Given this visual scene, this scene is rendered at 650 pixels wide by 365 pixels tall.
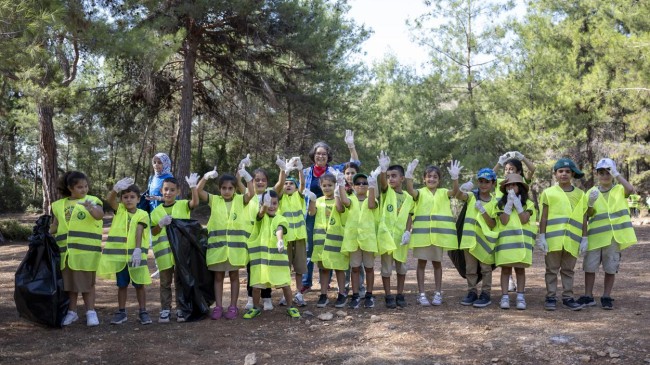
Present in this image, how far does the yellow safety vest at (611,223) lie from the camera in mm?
6207

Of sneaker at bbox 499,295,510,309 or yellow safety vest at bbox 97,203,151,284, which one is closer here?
yellow safety vest at bbox 97,203,151,284

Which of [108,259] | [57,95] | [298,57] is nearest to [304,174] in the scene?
[108,259]

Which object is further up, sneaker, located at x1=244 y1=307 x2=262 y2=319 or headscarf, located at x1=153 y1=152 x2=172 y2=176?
headscarf, located at x1=153 y1=152 x2=172 y2=176

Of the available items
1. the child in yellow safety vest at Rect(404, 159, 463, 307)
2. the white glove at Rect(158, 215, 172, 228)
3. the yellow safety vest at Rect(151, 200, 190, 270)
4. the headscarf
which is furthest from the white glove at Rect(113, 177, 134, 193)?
the child in yellow safety vest at Rect(404, 159, 463, 307)

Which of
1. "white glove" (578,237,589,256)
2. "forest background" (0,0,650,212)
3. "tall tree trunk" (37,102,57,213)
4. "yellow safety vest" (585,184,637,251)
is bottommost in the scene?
"white glove" (578,237,589,256)

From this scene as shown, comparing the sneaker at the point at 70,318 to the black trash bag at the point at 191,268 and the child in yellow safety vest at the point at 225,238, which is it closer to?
the black trash bag at the point at 191,268

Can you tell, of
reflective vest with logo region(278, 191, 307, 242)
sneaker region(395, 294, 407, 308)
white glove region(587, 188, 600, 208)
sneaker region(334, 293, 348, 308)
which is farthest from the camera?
reflective vest with logo region(278, 191, 307, 242)

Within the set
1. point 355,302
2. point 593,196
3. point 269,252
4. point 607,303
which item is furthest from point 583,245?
point 269,252

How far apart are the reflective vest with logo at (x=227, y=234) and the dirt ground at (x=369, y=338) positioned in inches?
26.6

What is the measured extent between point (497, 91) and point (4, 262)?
16185 millimetres

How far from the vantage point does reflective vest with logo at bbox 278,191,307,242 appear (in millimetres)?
6727

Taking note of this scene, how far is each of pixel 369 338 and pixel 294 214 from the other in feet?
6.58

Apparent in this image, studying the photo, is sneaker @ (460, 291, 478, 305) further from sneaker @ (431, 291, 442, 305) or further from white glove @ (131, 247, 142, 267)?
white glove @ (131, 247, 142, 267)

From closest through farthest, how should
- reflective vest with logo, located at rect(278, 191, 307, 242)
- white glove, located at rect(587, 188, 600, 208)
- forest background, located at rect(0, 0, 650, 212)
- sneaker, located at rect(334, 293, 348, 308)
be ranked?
1. white glove, located at rect(587, 188, 600, 208)
2. sneaker, located at rect(334, 293, 348, 308)
3. reflective vest with logo, located at rect(278, 191, 307, 242)
4. forest background, located at rect(0, 0, 650, 212)
